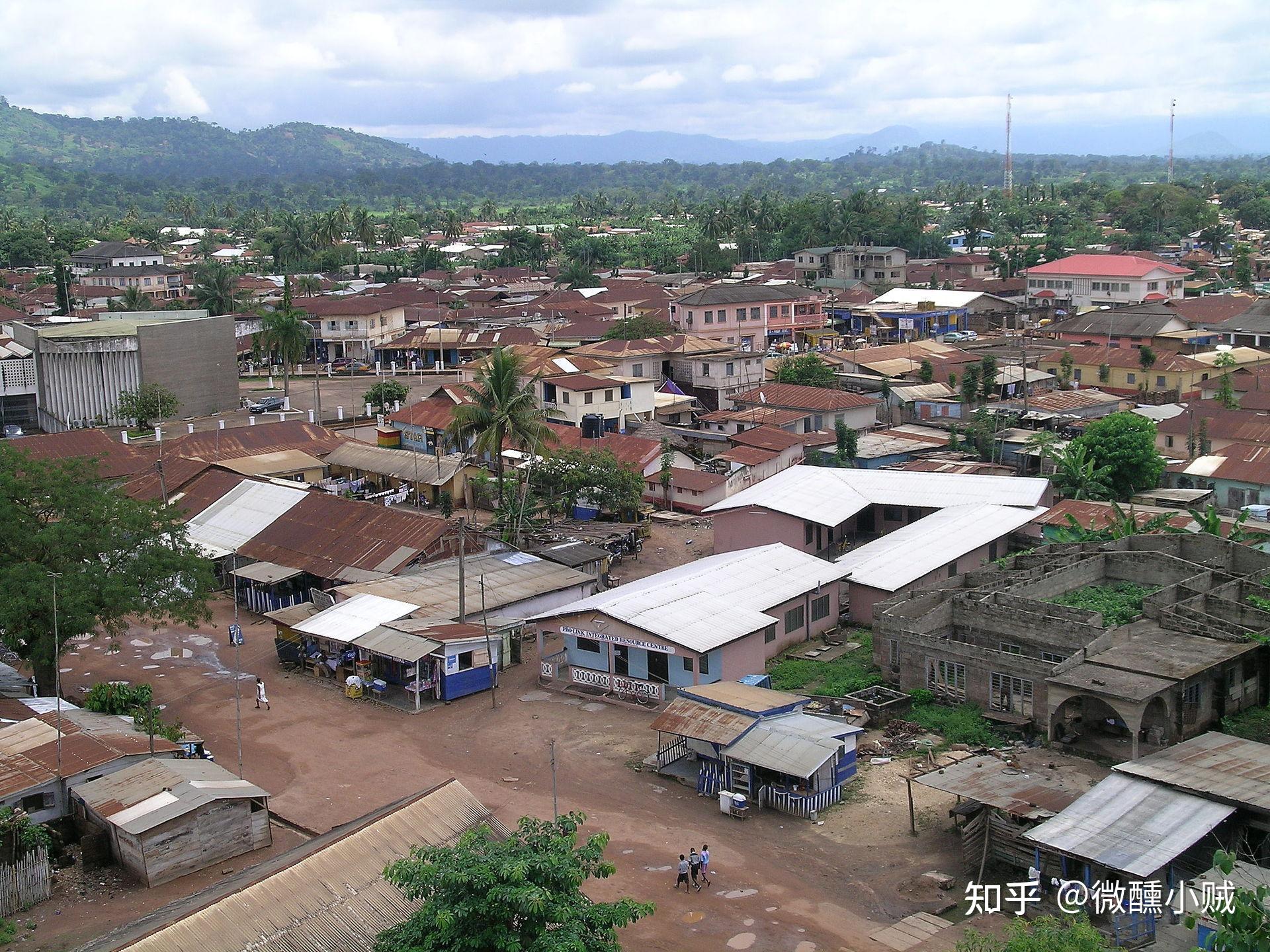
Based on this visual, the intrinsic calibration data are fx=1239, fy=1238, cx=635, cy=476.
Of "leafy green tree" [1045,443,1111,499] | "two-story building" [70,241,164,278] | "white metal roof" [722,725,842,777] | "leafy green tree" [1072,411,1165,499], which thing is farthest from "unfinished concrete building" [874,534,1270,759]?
"two-story building" [70,241,164,278]

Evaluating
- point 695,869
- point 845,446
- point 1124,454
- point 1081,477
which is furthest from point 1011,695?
point 845,446

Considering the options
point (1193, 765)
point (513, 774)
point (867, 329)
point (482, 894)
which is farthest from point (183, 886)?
point (867, 329)

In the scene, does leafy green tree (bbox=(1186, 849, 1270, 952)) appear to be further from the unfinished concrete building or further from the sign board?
the sign board

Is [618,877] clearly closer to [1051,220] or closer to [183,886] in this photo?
[183,886]

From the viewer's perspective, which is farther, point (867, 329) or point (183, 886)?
point (867, 329)

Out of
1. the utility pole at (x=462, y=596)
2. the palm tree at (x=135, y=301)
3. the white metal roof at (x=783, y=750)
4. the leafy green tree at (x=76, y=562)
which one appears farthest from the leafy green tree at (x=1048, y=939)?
the palm tree at (x=135, y=301)

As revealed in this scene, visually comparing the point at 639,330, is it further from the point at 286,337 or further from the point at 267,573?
the point at 267,573
